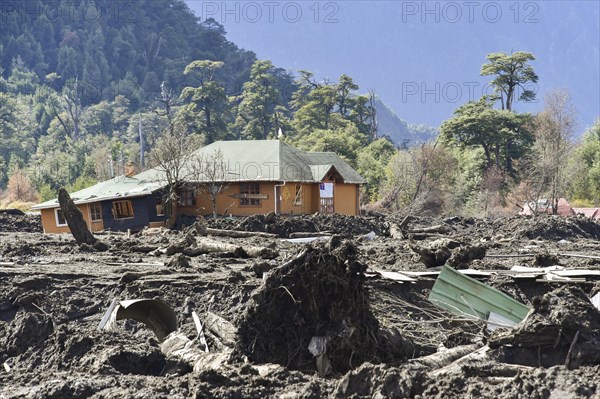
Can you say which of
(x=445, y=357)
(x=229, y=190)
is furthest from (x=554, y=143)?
(x=445, y=357)

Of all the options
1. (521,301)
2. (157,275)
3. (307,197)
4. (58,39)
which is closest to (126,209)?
(307,197)

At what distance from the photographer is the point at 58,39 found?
15300 centimetres

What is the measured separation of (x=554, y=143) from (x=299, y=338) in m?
47.5

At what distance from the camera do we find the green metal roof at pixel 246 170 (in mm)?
38562

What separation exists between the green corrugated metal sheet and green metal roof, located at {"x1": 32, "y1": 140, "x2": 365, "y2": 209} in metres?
→ 25.7

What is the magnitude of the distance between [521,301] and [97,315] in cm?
703

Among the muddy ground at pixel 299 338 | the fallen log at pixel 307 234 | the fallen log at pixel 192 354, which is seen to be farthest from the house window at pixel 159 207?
the fallen log at pixel 192 354

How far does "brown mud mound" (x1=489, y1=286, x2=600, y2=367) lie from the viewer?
28.6 ft

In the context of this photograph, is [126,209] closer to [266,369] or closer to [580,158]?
[266,369]

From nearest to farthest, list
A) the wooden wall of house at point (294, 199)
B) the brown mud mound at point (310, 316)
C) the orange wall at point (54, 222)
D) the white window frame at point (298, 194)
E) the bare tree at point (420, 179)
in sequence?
the brown mud mound at point (310, 316)
the orange wall at point (54, 222)
the wooden wall of house at point (294, 199)
the white window frame at point (298, 194)
the bare tree at point (420, 179)

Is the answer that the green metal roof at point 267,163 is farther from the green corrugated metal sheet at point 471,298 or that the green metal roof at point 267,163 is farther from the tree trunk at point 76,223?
the green corrugated metal sheet at point 471,298

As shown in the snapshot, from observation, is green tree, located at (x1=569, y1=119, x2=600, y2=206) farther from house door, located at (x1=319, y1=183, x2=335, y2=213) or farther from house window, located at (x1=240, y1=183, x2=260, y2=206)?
house window, located at (x1=240, y1=183, x2=260, y2=206)

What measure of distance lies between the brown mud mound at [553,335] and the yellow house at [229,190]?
29.4 meters

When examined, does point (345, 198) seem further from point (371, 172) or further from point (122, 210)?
point (371, 172)
